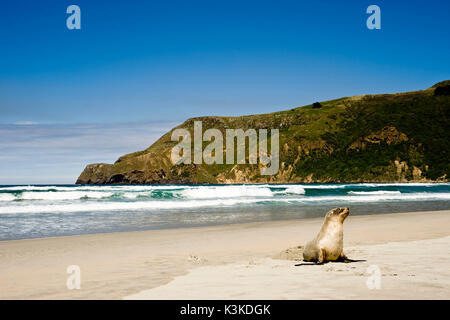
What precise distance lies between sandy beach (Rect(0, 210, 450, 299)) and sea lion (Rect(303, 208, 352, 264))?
34 centimetres

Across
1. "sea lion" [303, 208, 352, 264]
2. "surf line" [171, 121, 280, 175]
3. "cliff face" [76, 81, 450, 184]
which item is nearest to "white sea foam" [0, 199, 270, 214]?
"sea lion" [303, 208, 352, 264]

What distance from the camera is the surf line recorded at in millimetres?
119219

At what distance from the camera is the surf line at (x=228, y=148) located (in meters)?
119

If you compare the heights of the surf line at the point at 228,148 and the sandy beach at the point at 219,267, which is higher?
the surf line at the point at 228,148

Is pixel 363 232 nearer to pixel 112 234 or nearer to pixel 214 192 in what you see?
pixel 112 234

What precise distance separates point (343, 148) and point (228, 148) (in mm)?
36744

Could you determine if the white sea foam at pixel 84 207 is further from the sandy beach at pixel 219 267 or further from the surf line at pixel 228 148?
the surf line at pixel 228 148

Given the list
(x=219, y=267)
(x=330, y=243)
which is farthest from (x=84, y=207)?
(x=330, y=243)

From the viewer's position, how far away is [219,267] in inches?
A: 294

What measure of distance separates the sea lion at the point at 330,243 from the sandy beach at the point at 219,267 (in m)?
0.34

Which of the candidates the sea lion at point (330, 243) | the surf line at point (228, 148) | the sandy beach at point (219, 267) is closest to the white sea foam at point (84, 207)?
the sandy beach at point (219, 267)

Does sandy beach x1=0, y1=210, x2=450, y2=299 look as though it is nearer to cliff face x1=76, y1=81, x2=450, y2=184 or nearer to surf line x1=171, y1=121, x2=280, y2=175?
cliff face x1=76, y1=81, x2=450, y2=184
